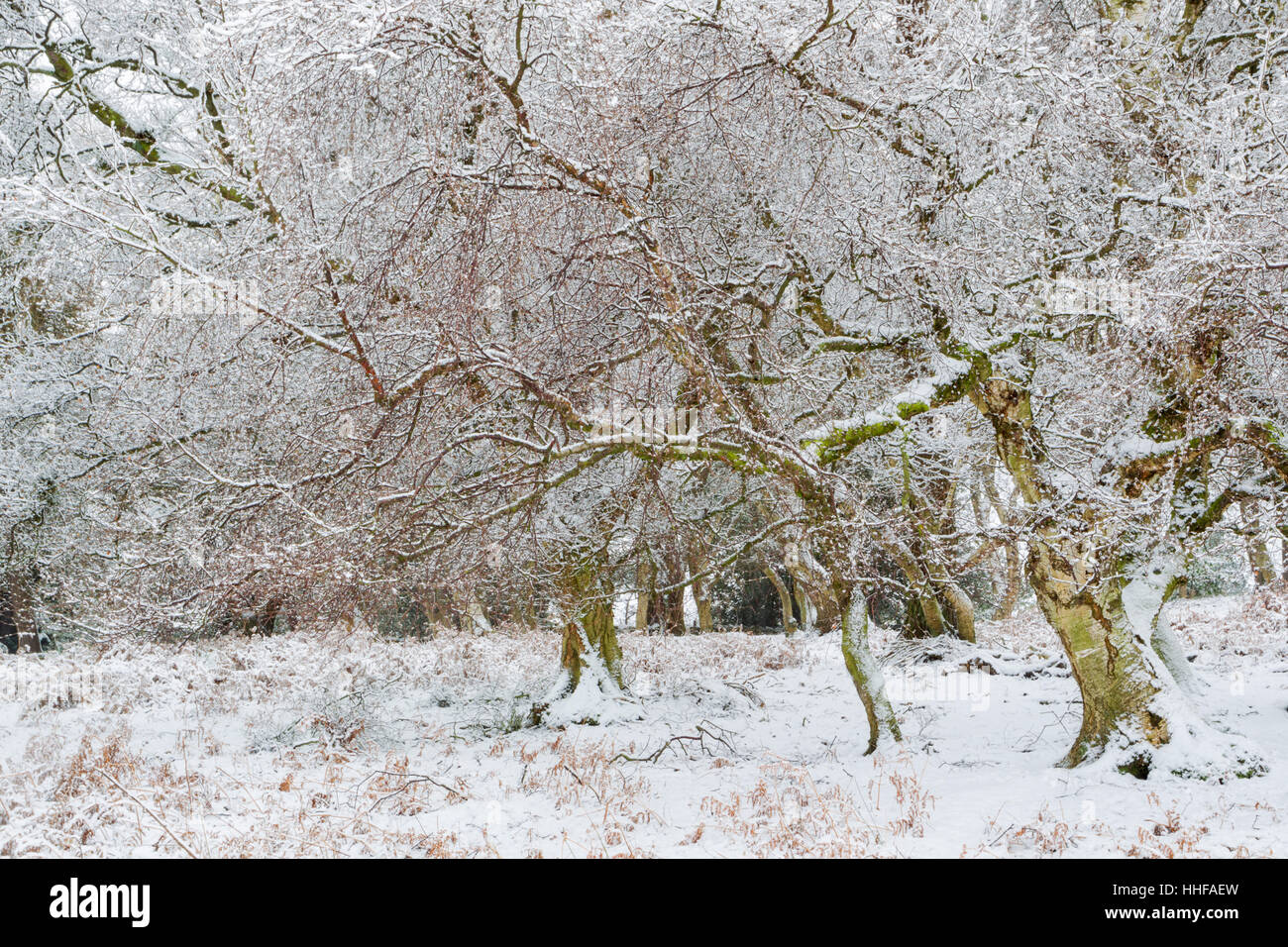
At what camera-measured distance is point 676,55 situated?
523 cm

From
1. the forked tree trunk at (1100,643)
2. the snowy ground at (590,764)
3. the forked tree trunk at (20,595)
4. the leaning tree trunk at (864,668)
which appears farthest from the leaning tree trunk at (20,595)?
the forked tree trunk at (1100,643)

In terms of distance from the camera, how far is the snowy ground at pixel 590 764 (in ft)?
15.8

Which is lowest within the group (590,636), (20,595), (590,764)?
(590,764)

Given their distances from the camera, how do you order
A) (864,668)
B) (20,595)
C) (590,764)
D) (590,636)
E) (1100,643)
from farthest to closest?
(20,595), (590,636), (864,668), (590,764), (1100,643)

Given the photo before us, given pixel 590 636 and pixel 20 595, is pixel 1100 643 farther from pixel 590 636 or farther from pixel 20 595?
pixel 20 595

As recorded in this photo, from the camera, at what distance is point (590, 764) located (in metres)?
6.86

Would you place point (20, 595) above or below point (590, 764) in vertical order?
above

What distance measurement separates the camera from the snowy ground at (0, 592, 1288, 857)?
4812 mm

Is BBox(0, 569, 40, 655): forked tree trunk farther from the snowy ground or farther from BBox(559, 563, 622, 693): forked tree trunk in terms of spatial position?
BBox(559, 563, 622, 693): forked tree trunk

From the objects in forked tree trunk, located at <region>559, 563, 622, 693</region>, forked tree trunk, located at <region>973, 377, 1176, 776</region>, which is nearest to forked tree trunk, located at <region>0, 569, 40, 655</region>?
forked tree trunk, located at <region>559, 563, 622, 693</region>

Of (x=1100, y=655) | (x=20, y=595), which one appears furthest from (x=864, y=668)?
(x=20, y=595)

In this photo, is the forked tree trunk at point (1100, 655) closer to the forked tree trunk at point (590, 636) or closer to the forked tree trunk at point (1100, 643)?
the forked tree trunk at point (1100, 643)

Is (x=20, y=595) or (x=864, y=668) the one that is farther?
(x=20, y=595)
